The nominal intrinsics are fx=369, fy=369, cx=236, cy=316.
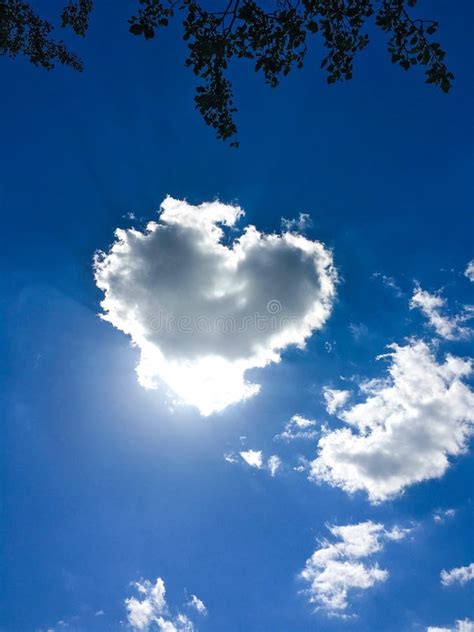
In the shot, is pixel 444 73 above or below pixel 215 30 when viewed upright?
below

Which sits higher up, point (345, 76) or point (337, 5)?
point (337, 5)

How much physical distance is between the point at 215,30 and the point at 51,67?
7802 mm

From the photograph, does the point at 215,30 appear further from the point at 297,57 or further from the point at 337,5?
the point at 337,5

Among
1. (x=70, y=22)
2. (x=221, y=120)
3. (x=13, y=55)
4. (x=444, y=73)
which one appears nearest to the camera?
(x=444, y=73)

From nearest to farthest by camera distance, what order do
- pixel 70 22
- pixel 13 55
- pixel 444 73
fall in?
pixel 444 73 < pixel 70 22 < pixel 13 55

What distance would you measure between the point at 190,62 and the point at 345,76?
3.72 metres

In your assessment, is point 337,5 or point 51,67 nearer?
point 337,5

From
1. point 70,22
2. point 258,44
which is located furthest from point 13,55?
point 258,44

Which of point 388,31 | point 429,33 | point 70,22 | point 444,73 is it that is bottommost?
point 444,73

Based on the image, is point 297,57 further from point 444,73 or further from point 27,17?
point 27,17

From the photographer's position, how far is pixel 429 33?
7.81 meters

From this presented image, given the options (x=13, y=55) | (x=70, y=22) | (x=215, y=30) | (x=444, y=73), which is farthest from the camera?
(x=13, y=55)

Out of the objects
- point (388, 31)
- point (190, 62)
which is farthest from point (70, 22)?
point (388, 31)

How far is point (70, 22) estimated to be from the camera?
1185 centimetres
